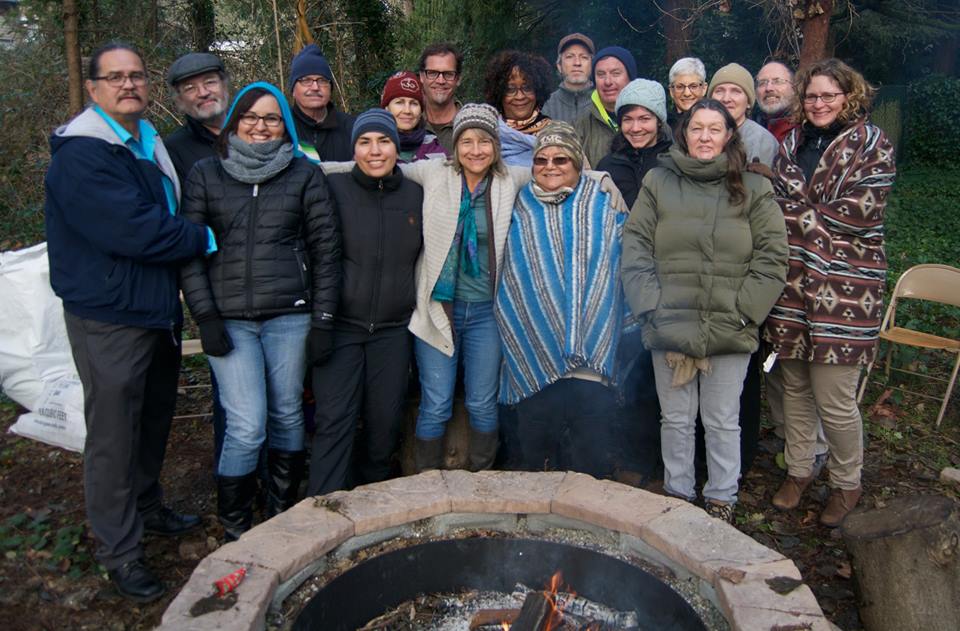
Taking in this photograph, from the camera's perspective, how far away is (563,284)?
142 inches

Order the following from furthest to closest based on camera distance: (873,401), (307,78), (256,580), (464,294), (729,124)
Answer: (873,401)
(307,78)
(464,294)
(729,124)
(256,580)

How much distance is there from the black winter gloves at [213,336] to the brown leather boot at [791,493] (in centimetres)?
290

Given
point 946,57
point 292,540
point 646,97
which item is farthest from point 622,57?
point 946,57

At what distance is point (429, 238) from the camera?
3.58 metres

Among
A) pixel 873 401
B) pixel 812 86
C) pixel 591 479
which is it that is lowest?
pixel 873 401

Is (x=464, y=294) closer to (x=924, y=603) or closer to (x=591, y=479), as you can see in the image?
(x=591, y=479)

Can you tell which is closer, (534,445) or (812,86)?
(812,86)

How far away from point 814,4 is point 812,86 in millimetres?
5077

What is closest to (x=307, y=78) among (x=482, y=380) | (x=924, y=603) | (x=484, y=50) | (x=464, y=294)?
(x=464, y=294)

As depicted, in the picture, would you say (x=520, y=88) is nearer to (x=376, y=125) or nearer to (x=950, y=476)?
(x=376, y=125)

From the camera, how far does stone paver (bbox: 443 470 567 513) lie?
2.98 metres

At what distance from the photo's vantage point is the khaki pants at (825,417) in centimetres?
365

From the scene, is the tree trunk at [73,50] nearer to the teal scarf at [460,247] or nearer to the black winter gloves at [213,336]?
the black winter gloves at [213,336]

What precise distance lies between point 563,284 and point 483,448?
0.94 m
